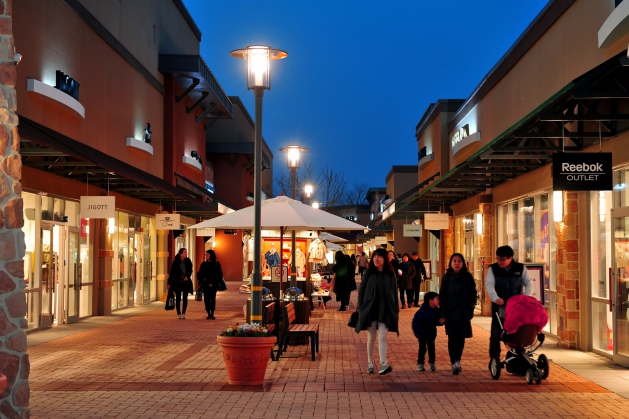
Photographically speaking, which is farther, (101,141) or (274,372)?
(101,141)

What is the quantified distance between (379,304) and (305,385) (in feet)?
5.40

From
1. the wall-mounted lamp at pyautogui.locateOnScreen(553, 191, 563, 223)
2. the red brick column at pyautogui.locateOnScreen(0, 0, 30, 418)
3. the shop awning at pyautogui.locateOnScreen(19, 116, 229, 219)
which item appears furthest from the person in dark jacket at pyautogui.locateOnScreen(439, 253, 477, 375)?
the red brick column at pyautogui.locateOnScreen(0, 0, 30, 418)

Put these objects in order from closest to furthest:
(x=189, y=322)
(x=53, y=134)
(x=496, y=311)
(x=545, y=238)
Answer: (x=496, y=311) → (x=53, y=134) → (x=545, y=238) → (x=189, y=322)

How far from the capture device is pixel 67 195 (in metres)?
19.4

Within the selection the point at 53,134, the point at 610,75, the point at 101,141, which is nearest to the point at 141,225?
the point at 101,141

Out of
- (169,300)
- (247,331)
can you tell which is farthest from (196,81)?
(247,331)

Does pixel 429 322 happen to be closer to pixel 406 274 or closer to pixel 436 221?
pixel 406 274

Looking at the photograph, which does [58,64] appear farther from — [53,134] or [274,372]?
[274,372]

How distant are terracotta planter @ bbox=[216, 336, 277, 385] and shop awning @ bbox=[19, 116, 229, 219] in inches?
160

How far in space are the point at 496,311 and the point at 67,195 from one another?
448 inches

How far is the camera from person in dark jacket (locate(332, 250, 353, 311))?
2448 centimetres

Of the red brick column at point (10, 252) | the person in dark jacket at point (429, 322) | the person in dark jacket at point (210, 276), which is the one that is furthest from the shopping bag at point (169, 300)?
the red brick column at point (10, 252)

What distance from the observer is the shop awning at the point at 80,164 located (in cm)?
1273

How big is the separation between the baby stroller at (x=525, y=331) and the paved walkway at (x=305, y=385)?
0.19m
